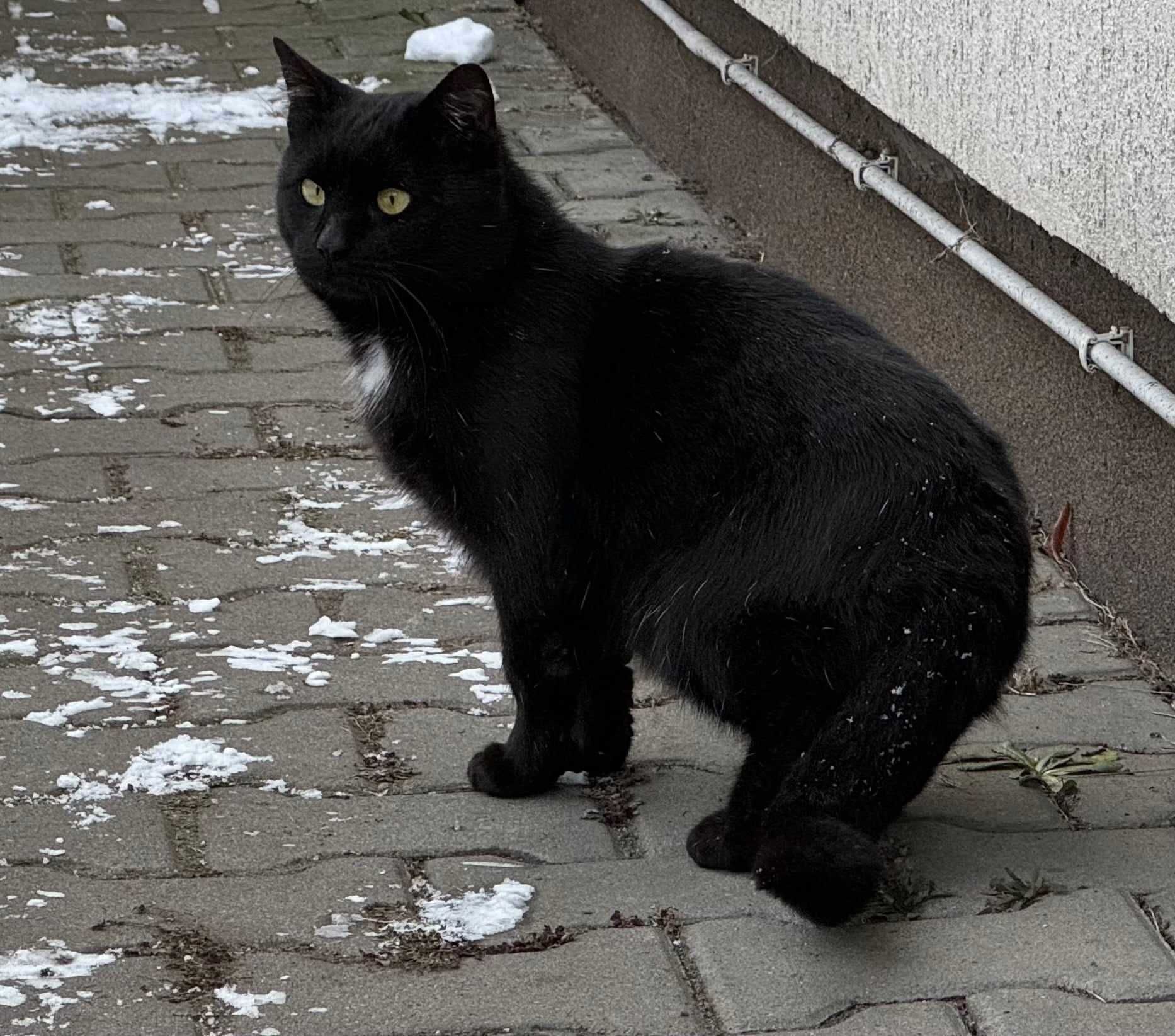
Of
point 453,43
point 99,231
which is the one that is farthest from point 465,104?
point 453,43

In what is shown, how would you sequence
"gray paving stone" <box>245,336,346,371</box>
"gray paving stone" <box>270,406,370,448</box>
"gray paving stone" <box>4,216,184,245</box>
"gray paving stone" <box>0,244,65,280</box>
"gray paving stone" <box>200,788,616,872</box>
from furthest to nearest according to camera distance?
"gray paving stone" <box>4,216,184,245</box>
"gray paving stone" <box>0,244,65,280</box>
"gray paving stone" <box>245,336,346,371</box>
"gray paving stone" <box>270,406,370,448</box>
"gray paving stone" <box>200,788,616,872</box>

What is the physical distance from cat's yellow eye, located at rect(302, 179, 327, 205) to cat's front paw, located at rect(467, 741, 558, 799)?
0.96m

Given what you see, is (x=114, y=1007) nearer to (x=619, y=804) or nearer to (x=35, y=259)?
(x=619, y=804)

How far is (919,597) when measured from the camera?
2480mm

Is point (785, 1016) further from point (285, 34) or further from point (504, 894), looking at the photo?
point (285, 34)

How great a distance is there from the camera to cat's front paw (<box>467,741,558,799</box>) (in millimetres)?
2859

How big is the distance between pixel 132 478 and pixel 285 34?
4023mm

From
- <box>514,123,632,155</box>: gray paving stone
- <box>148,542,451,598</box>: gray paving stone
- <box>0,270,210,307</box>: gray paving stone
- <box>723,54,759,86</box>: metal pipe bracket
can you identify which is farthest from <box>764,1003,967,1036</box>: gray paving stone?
<box>514,123,632,155</box>: gray paving stone

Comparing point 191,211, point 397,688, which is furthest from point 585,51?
point 397,688

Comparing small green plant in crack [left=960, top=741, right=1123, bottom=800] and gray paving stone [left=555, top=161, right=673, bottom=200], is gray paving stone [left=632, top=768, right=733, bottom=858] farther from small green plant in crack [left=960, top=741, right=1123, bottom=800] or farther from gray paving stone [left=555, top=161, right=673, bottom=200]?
gray paving stone [left=555, top=161, right=673, bottom=200]

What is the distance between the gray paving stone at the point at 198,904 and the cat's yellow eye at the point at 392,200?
3.39 ft

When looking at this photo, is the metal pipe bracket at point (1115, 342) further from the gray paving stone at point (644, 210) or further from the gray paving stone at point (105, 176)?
the gray paving stone at point (105, 176)

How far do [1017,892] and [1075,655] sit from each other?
94 cm

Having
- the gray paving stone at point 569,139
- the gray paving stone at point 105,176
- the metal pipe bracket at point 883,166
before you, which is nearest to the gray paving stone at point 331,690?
the metal pipe bracket at point 883,166
